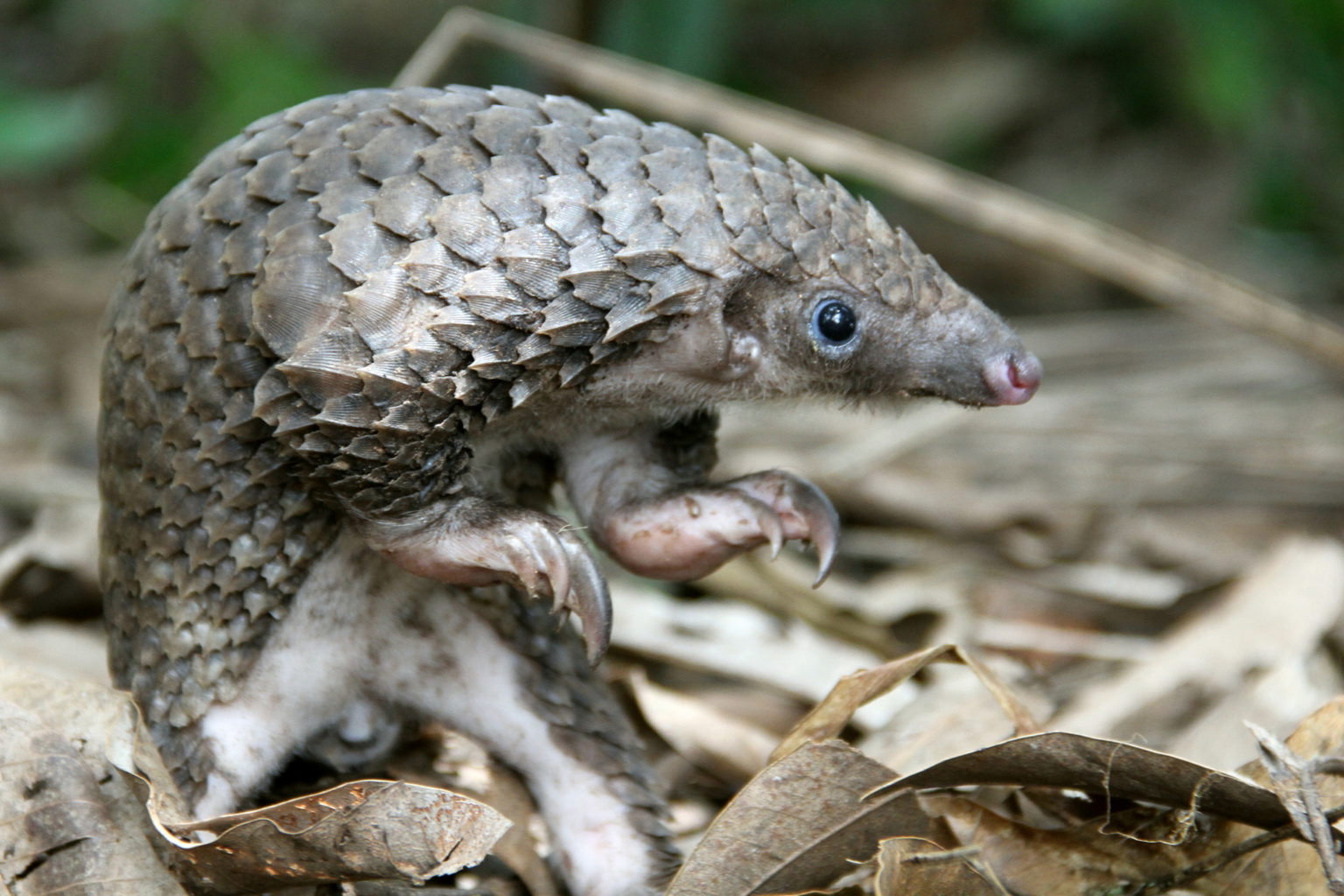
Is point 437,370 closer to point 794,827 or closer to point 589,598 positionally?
point 589,598

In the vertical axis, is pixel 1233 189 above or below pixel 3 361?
above

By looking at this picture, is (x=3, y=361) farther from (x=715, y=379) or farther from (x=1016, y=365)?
(x=1016, y=365)

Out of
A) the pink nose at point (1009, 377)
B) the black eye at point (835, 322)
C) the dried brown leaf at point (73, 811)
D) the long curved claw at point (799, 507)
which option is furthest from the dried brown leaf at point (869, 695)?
the dried brown leaf at point (73, 811)

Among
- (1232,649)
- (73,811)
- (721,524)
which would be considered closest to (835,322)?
(721,524)

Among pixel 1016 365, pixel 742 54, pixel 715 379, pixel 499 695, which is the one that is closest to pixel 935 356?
pixel 1016 365

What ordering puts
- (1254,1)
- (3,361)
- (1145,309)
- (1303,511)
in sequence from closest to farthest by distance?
(1303,511) < (3,361) < (1254,1) < (1145,309)

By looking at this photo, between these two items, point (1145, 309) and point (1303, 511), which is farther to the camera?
point (1145, 309)

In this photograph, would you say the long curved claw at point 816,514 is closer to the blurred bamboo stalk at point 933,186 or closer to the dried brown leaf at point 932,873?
the dried brown leaf at point 932,873
